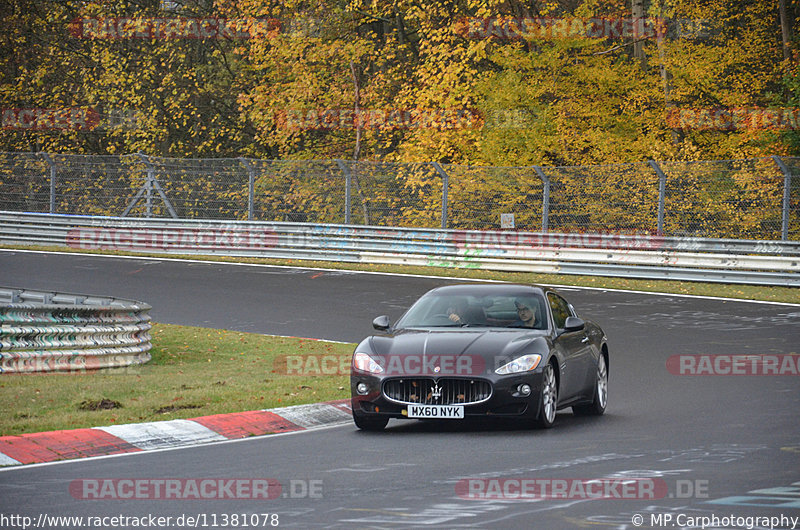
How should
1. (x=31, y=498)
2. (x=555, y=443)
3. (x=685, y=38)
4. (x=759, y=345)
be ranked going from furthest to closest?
(x=685, y=38)
(x=759, y=345)
(x=555, y=443)
(x=31, y=498)

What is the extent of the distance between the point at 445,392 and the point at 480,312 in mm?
1472

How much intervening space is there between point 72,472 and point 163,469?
2.01ft

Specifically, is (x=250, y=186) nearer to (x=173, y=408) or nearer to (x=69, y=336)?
(x=69, y=336)

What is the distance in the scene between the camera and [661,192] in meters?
27.8

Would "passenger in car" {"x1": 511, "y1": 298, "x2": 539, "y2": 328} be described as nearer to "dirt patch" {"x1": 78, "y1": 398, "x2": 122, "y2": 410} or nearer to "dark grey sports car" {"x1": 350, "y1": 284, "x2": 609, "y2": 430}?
"dark grey sports car" {"x1": 350, "y1": 284, "x2": 609, "y2": 430}

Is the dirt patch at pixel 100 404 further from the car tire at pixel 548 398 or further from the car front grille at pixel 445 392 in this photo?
the car tire at pixel 548 398

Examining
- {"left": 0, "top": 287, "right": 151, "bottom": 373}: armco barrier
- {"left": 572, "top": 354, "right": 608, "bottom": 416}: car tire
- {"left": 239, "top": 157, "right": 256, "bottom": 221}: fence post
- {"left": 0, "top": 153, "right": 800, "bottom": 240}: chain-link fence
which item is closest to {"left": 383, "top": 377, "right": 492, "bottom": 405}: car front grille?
{"left": 572, "top": 354, "right": 608, "bottom": 416}: car tire

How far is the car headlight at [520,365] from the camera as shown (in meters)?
10.9

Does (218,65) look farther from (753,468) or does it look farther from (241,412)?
(753,468)

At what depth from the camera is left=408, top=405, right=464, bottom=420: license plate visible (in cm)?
1090

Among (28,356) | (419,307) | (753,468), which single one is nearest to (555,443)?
(753,468)

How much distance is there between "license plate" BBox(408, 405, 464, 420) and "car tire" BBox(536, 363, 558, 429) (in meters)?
0.70

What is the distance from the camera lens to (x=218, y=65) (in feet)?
153

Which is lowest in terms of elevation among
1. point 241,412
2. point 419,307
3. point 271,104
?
point 241,412
